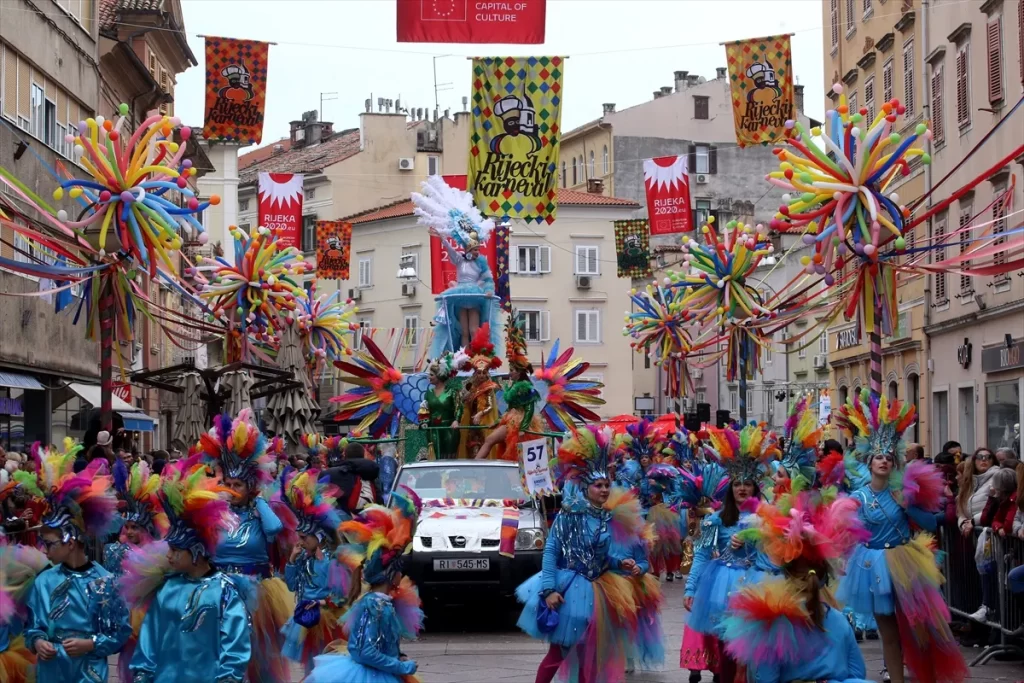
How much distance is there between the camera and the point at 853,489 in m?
11.7

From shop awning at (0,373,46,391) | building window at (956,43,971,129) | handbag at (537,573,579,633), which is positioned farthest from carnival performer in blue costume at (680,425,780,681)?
building window at (956,43,971,129)

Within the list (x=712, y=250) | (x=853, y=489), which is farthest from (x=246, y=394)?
(x=853, y=489)

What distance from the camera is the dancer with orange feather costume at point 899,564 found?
1102cm

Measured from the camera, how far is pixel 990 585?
542 inches

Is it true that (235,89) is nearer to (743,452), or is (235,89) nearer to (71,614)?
(743,452)

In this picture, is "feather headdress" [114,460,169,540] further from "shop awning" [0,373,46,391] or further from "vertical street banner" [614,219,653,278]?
"vertical street banner" [614,219,653,278]

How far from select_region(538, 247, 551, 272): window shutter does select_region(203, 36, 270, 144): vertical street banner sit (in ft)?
134

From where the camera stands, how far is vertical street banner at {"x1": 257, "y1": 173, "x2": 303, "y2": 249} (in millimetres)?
37406

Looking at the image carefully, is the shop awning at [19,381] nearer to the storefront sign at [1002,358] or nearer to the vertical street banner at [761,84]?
the vertical street banner at [761,84]

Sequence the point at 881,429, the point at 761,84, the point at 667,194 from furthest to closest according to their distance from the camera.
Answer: the point at 667,194, the point at 761,84, the point at 881,429

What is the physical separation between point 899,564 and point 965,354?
20.4m

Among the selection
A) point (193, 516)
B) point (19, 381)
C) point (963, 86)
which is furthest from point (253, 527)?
point (963, 86)

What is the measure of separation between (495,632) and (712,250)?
16.6 metres

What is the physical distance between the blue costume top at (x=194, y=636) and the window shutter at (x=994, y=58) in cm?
2266
